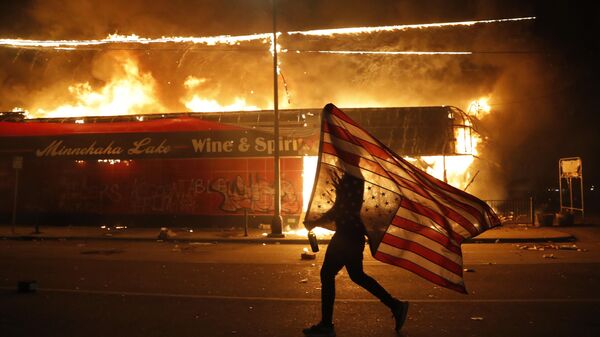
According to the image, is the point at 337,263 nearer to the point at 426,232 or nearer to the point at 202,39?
the point at 426,232

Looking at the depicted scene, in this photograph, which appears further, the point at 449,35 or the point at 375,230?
the point at 449,35

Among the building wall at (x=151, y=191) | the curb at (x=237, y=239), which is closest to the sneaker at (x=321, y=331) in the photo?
the curb at (x=237, y=239)

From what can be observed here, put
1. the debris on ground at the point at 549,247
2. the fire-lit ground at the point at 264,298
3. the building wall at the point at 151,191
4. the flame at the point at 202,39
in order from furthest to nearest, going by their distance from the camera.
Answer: the flame at the point at 202,39, the building wall at the point at 151,191, the debris on ground at the point at 549,247, the fire-lit ground at the point at 264,298

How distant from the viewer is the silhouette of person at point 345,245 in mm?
4953

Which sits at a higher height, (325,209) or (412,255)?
(325,209)

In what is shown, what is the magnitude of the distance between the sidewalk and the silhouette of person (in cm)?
972

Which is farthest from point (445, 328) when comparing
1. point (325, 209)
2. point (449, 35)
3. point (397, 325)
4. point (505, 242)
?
point (449, 35)

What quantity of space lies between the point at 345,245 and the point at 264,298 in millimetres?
2277

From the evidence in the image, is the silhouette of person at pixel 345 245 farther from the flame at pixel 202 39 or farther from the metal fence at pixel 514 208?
the flame at pixel 202 39

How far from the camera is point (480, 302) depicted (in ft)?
21.5

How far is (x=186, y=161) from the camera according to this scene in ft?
63.4

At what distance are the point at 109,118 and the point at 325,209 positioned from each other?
17.7 meters

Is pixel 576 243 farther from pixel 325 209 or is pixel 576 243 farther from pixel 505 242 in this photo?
pixel 325 209

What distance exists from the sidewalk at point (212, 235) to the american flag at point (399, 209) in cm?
980
